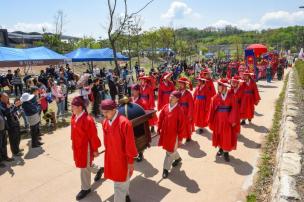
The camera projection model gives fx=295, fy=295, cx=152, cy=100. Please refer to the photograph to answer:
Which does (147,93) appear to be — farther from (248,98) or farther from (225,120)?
Result: (248,98)

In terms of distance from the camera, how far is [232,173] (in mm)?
5797

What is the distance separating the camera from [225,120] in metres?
6.41

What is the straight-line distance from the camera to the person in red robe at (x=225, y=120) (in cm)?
636

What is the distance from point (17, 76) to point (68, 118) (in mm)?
7583

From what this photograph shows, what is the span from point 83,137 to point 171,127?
1.73 metres

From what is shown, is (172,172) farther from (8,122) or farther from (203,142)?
(8,122)

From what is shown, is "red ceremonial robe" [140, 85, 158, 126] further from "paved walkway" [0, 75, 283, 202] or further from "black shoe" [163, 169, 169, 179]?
"black shoe" [163, 169, 169, 179]

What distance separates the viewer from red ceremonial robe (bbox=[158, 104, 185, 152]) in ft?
18.7

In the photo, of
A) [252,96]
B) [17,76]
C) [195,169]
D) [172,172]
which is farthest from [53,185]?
[17,76]

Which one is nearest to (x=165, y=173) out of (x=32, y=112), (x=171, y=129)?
(x=171, y=129)

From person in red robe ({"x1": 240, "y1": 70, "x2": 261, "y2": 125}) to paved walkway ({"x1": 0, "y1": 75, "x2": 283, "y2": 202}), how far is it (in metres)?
1.50

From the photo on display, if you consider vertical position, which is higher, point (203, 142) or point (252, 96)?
point (252, 96)

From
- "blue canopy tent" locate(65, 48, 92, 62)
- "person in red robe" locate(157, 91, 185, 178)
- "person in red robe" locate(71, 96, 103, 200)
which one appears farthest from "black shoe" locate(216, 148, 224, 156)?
"blue canopy tent" locate(65, 48, 92, 62)

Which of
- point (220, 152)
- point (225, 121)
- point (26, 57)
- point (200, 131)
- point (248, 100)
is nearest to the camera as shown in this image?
point (225, 121)
